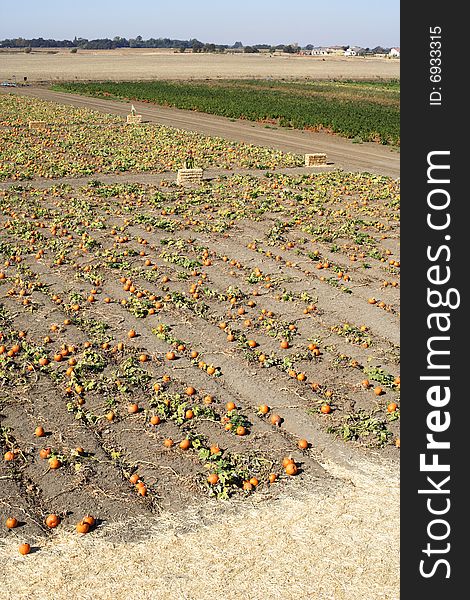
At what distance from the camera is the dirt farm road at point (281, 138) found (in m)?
30.3

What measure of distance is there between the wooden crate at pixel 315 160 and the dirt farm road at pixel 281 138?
621mm

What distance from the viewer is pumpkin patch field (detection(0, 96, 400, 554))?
25.6ft

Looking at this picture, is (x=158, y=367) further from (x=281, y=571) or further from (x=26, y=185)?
(x=26, y=185)

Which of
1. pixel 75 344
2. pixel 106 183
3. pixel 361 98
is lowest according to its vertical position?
pixel 75 344

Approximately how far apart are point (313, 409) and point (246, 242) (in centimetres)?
863

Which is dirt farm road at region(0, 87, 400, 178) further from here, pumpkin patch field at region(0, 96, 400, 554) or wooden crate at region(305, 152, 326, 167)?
pumpkin patch field at region(0, 96, 400, 554)

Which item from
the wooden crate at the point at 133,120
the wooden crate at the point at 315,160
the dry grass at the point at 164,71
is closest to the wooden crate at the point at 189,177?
A: the wooden crate at the point at 315,160

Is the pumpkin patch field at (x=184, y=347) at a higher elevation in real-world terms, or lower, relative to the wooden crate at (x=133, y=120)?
lower

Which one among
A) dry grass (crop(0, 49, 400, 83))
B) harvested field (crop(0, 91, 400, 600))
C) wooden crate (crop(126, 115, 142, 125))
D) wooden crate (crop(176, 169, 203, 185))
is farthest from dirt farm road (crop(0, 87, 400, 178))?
dry grass (crop(0, 49, 400, 83))

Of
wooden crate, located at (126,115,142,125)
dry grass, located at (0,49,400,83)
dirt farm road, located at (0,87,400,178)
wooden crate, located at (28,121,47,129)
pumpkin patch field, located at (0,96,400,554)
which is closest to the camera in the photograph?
pumpkin patch field, located at (0,96,400,554)

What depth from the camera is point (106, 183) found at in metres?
24.6

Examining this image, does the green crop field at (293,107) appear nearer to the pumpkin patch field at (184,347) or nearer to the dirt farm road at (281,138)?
the dirt farm road at (281,138)

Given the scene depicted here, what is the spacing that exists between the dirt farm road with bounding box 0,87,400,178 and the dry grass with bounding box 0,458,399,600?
21.9 m

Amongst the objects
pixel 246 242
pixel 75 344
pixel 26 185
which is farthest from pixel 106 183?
pixel 75 344
